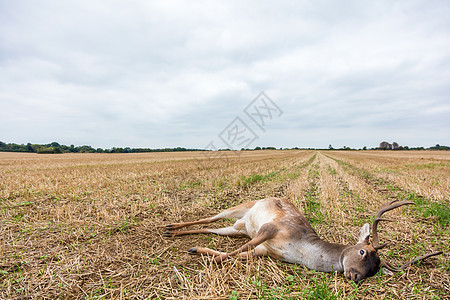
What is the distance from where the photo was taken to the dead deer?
2625mm

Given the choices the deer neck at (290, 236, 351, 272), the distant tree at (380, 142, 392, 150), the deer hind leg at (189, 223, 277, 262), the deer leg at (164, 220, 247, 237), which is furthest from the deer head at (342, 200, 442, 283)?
the distant tree at (380, 142, 392, 150)

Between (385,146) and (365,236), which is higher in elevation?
(385,146)

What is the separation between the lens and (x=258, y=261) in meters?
3.24

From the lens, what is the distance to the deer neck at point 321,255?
2.83 meters

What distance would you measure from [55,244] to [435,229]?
7687 millimetres

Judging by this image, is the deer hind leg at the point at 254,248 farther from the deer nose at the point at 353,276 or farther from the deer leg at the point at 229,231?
the deer nose at the point at 353,276

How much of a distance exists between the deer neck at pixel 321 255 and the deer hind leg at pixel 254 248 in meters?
0.48

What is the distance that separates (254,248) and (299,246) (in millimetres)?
684

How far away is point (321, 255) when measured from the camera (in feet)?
9.63

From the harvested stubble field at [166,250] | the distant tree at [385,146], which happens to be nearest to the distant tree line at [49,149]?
the harvested stubble field at [166,250]

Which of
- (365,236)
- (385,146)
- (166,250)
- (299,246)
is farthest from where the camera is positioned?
(385,146)

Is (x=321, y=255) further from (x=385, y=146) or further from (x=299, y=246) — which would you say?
(x=385, y=146)

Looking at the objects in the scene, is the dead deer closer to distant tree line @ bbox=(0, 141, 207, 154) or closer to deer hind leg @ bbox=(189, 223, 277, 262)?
deer hind leg @ bbox=(189, 223, 277, 262)

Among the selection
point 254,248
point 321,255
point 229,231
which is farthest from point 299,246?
point 229,231
